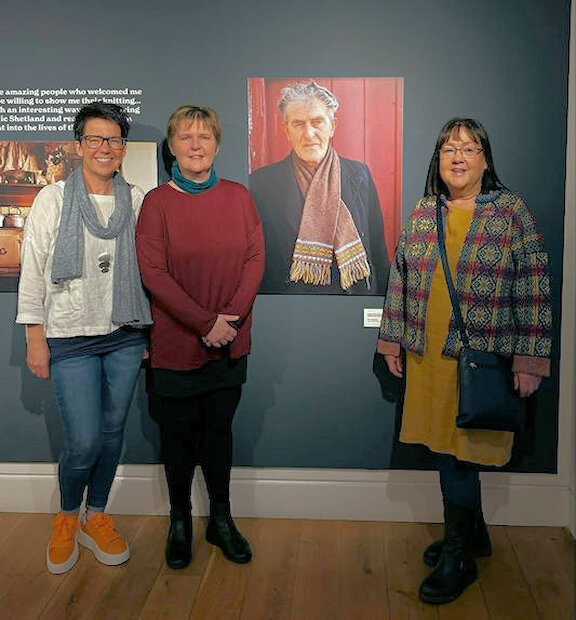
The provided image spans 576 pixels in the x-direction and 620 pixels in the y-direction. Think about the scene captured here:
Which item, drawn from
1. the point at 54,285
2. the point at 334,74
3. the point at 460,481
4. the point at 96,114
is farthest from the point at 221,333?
the point at 334,74

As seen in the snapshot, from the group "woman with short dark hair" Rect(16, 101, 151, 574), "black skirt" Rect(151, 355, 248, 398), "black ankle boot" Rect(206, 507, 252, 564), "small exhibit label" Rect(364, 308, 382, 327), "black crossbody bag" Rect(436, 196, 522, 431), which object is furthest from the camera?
"small exhibit label" Rect(364, 308, 382, 327)

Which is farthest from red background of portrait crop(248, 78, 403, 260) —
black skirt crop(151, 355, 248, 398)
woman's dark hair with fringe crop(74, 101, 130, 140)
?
black skirt crop(151, 355, 248, 398)

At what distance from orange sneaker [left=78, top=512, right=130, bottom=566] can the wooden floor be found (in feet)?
0.11

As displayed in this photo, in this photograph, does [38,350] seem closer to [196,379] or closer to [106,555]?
[196,379]

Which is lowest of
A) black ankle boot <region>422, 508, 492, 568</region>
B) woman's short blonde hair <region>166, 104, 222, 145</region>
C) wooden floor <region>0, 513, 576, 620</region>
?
wooden floor <region>0, 513, 576, 620</region>

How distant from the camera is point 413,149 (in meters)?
2.96

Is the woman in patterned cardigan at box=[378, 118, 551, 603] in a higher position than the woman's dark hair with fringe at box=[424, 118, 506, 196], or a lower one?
lower

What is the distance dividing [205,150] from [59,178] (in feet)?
2.44

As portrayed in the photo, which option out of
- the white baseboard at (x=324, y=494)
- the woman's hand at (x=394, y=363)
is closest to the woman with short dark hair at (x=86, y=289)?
the white baseboard at (x=324, y=494)

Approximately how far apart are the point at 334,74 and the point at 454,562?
1.84 metres

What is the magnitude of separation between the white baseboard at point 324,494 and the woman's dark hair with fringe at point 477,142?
3.94ft

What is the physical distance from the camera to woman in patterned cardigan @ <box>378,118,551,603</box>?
8.21ft

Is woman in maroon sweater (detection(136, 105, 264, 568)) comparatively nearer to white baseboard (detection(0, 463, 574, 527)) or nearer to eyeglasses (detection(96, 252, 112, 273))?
eyeglasses (detection(96, 252, 112, 273))

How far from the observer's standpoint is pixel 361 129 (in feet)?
9.71
